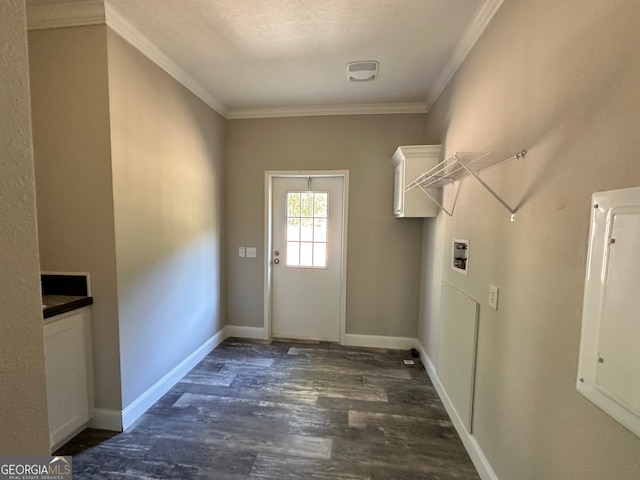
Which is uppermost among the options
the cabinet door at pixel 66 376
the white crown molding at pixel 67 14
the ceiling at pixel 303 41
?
the ceiling at pixel 303 41

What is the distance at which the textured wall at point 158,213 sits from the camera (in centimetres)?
188

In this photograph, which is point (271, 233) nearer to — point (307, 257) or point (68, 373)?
point (307, 257)

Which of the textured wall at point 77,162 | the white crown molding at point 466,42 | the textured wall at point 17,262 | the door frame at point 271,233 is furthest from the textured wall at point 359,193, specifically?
the textured wall at point 17,262

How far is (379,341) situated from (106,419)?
2534mm

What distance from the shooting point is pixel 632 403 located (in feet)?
2.44

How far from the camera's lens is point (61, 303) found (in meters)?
1.67

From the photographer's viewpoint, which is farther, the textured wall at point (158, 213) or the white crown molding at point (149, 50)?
the textured wall at point (158, 213)

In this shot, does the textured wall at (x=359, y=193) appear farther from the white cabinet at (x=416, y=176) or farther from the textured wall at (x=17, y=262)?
the textured wall at (x=17, y=262)

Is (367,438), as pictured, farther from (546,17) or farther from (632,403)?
(546,17)

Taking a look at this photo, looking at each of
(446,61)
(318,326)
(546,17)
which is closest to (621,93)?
(546,17)

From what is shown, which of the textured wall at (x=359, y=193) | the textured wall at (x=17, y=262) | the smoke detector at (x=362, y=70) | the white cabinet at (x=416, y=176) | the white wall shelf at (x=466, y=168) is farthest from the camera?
the textured wall at (x=359, y=193)

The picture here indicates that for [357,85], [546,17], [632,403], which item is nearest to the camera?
[632,403]

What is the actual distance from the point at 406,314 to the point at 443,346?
0.98 metres

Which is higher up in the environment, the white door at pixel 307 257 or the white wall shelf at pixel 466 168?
the white wall shelf at pixel 466 168
